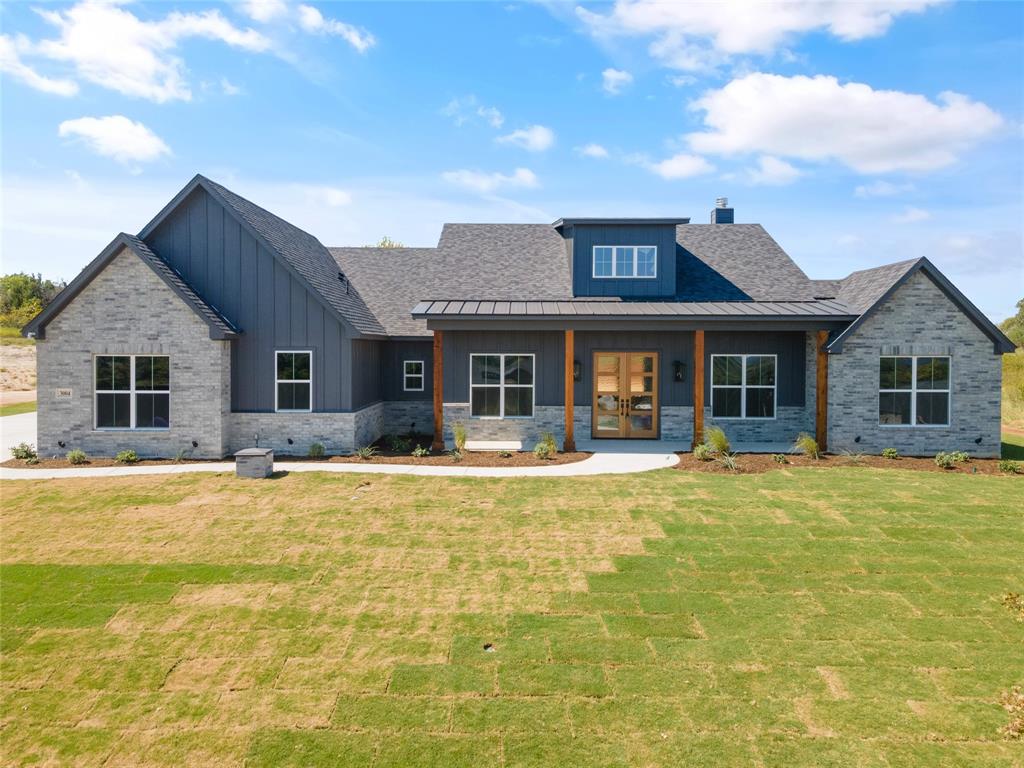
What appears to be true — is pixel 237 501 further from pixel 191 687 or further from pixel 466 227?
pixel 466 227

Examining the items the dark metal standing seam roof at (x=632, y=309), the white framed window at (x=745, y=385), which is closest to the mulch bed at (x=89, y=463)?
the dark metal standing seam roof at (x=632, y=309)

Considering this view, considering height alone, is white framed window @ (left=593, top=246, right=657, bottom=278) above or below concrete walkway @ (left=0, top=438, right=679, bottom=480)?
above

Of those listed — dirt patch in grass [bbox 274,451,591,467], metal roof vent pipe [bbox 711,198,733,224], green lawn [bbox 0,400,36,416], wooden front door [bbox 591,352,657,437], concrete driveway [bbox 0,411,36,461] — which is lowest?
dirt patch in grass [bbox 274,451,591,467]

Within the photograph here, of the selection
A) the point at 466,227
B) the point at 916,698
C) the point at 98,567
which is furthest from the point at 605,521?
the point at 466,227

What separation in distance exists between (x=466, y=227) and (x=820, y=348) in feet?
43.2

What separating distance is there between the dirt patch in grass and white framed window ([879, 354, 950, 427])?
27.3 feet

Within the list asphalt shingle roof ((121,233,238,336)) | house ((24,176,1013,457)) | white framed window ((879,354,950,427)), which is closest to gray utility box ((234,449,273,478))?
house ((24,176,1013,457))

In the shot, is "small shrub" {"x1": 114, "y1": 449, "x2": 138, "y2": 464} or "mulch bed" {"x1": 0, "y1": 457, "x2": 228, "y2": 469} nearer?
"mulch bed" {"x1": 0, "y1": 457, "x2": 228, "y2": 469}

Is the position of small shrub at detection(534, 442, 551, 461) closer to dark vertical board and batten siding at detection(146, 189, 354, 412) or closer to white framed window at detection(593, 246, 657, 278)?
dark vertical board and batten siding at detection(146, 189, 354, 412)

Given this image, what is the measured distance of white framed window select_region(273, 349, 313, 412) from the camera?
16.3 meters

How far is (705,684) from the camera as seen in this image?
19.8ft

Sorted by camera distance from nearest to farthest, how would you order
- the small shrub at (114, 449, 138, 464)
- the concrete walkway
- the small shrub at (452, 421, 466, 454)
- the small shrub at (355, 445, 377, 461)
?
the concrete walkway
the small shrub at (114, 449, 138, 464)
the small shrub at (355, 445, 377, 461)
the small shrub at (452, 421, 466, 454)

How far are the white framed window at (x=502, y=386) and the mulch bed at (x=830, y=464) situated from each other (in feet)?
15.8

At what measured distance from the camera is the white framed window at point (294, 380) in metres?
16.3
